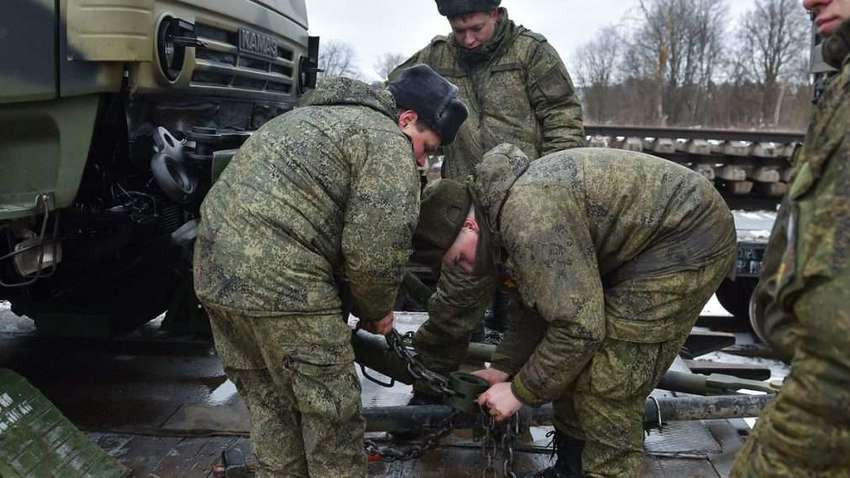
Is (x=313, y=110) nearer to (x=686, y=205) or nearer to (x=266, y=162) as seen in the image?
(x=266, y=162)

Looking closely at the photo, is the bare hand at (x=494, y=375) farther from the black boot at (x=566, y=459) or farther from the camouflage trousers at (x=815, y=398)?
the camouflage trousers at (x=815, y=398)

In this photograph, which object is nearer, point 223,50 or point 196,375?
point 223,50

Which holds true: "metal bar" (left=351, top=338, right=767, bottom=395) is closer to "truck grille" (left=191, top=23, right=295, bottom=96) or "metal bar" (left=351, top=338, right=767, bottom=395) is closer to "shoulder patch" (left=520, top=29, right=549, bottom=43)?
"truck grille" (left=191, top=23, right=295, bottom=96)

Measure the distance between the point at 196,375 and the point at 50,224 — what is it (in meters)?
1.23

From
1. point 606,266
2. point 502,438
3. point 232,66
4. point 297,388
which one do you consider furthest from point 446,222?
point 232,66

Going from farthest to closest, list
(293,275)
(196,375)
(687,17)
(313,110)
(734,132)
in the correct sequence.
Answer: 1. (687,17)
2. (734,132)
3. (196,375)
4. (313,110)
5. (293,275)

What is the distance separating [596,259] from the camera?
8.34 feet

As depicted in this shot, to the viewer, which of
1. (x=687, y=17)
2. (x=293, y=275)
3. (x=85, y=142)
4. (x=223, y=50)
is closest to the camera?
(x=293, y=275)

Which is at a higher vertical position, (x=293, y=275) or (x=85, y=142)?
(x=85, y=142)

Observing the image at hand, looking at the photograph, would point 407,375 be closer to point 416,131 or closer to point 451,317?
point 451,317

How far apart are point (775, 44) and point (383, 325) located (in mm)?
32353

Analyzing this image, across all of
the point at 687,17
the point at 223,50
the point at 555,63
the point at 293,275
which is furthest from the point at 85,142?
the point at 687,17

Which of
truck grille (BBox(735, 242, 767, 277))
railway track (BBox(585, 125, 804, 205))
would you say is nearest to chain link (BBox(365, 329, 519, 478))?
truck grille (BBox(735, 242, 767, 277))

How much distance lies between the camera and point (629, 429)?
8.82ft
